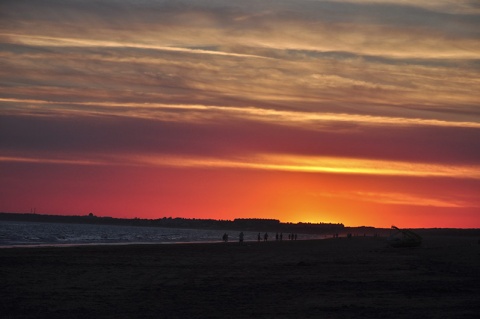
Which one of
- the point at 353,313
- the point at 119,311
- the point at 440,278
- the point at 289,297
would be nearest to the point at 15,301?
the point at 119,311

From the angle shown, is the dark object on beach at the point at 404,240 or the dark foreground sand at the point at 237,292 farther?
the dark object on beach at the point at 404,240

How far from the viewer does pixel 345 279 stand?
26.7 m

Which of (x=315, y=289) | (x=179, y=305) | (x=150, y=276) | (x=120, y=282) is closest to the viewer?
(x=179, y=305)

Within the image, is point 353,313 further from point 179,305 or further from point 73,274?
point 73,274

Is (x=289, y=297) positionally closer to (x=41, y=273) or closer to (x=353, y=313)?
(x=353, y=313)

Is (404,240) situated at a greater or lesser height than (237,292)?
greater

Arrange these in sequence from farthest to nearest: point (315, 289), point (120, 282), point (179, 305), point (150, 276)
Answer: point (150, 276) < point (120, 282) < point (315, 289) < point (179, 305)

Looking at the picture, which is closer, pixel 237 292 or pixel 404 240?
pixel 237 292

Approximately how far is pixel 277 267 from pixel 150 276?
7.98 metres

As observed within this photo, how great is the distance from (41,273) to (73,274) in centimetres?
132

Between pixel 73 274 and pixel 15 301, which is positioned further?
pixel 73 274

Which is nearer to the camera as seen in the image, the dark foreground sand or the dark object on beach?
the dark foreground sand

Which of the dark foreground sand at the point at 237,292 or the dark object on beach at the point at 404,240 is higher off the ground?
the dark object on beach at the point at 404,240

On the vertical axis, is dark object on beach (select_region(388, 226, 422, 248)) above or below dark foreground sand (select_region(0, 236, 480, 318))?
above
